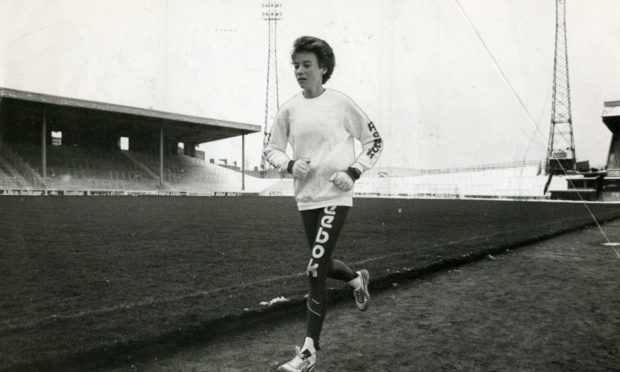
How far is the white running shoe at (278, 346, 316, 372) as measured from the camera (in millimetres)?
2471

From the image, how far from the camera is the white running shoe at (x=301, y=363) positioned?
8.11 feet

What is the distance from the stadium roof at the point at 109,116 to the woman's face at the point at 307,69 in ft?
108

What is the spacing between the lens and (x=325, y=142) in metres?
2.76

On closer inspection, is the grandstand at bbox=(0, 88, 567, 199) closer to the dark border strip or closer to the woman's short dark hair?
the dark border strip

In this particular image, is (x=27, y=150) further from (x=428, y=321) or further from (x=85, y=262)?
(x=428, y=321)

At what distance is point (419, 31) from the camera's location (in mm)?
6699

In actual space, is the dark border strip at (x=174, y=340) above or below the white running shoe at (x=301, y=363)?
below

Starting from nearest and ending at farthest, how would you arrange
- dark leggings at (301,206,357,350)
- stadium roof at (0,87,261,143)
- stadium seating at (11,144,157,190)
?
dark leggings at (301,206,357,350) → stadium roof at (0,87,261,143) → stadium seating at (11,144,157,190)

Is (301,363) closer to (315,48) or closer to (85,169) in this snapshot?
(315,48)

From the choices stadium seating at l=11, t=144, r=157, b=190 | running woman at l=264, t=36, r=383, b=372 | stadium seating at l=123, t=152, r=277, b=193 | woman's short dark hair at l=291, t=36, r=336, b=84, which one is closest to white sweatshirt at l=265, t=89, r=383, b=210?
running woman at l=264, t=36, r=383, b=372

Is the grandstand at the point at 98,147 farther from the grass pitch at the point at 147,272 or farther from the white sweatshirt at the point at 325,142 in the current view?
the white sweatshirt at the point at 325,142

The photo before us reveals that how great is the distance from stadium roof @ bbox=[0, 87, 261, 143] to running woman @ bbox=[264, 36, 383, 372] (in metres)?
33.0

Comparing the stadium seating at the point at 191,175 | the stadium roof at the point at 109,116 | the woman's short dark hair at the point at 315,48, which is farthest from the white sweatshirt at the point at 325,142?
the stadium seating at the point at 191,175

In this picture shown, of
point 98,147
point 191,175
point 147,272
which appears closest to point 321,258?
point 147,272
